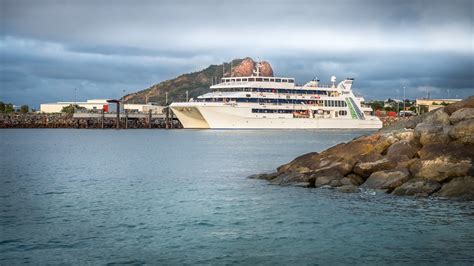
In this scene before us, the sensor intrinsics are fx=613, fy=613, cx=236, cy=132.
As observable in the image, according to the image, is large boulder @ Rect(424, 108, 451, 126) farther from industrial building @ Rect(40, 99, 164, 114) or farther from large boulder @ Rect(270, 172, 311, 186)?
industrial building @ Rect(40, 99, 164, 114)

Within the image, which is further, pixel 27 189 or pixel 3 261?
pixel 27 189

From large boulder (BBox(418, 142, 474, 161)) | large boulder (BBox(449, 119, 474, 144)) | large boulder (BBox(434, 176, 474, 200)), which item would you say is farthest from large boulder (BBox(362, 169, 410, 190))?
large boulder (BBox(449, 119, 474, 144))

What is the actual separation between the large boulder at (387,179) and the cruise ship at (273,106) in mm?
75350

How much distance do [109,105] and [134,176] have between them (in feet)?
417

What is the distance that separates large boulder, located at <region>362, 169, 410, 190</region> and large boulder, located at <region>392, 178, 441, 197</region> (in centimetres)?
57

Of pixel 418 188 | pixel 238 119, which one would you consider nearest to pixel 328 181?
pixel 418 188

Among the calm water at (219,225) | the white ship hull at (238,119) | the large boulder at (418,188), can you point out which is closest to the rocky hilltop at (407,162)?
the large boulder at (418,188)

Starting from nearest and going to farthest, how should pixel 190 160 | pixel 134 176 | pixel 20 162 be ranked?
1. pixel 134 176
2. pixel 20 162
3. pixel 190 160

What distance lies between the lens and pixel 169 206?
23828 millimetres

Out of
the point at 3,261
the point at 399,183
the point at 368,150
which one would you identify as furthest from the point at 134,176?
the point at 3,261

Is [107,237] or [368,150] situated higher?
[368,150]

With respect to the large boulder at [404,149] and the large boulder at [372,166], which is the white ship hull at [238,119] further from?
the large boulder at [372,166]

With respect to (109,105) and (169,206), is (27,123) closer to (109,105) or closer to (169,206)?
(109,105)

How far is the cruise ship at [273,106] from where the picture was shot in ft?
339
